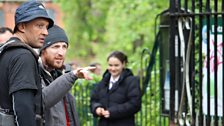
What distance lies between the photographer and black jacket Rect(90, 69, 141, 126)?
8688 millimetres

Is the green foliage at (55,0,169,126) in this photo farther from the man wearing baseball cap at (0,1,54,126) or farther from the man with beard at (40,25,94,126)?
the man wearing baseball cap at (0,1,54,126)

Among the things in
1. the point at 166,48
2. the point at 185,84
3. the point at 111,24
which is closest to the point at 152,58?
the point at 166,48

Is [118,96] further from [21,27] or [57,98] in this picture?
[21,27]

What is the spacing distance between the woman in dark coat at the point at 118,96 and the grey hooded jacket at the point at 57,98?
2.68 metres

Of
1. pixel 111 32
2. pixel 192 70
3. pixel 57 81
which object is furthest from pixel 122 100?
pixel 111 32

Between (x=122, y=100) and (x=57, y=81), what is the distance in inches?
130

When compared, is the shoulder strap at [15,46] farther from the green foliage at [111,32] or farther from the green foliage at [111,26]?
the green foliage at [111,26]

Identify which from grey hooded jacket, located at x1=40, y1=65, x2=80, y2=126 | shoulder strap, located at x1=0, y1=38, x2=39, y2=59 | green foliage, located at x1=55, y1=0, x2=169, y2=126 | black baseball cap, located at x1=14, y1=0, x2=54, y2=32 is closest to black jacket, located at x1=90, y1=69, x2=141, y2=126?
green foliage, located at x1=55, y1=0, x2=169, y2=126

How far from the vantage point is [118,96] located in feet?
28.9

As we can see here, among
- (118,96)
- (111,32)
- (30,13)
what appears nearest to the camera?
(30,13)

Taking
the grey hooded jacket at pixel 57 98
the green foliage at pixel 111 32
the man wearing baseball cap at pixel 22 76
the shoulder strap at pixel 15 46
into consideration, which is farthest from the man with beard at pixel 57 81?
the green foliage at pixel 111 32

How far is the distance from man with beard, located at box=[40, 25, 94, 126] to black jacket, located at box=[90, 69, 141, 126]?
2.64 m

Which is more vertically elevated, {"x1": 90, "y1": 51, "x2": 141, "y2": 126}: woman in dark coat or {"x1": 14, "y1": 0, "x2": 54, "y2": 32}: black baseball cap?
{"x1": 14, "y1": 0, "x2": 54, "y2": 32}: black baseball cap

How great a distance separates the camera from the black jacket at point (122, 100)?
869 cm
